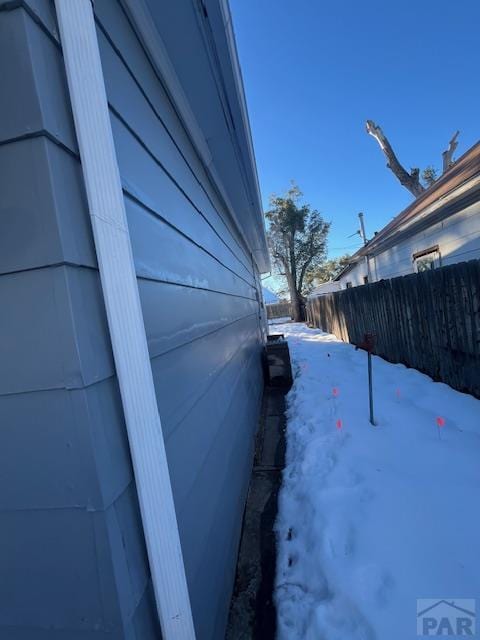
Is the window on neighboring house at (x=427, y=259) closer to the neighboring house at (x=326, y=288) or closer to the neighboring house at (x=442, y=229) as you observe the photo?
the neighboring house at (x=442, y=229)

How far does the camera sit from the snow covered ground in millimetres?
1479

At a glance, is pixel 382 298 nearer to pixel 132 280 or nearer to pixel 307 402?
pixel 307 402

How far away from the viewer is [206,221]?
7.93 ft

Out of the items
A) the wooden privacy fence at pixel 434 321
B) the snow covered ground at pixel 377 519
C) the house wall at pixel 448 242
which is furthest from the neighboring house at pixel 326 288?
the snow covered ground at pixel 377 519

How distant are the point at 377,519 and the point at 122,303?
207cm

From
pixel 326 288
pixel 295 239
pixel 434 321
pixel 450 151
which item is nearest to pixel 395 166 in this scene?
pixel 450 151

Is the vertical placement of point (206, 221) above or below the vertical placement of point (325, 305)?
above

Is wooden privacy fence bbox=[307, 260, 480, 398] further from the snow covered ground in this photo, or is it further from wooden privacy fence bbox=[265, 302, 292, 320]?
wooden privacy fence bbox=[265, 302, 292, 320]

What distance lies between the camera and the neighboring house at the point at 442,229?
5.37m

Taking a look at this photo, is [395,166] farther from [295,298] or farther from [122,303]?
[122,303]

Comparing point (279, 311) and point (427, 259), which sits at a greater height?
point (427, 259)

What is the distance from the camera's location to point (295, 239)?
23.2m

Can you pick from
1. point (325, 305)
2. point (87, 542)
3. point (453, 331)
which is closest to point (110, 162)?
point (87, 542)

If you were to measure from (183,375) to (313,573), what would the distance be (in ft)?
4.48
